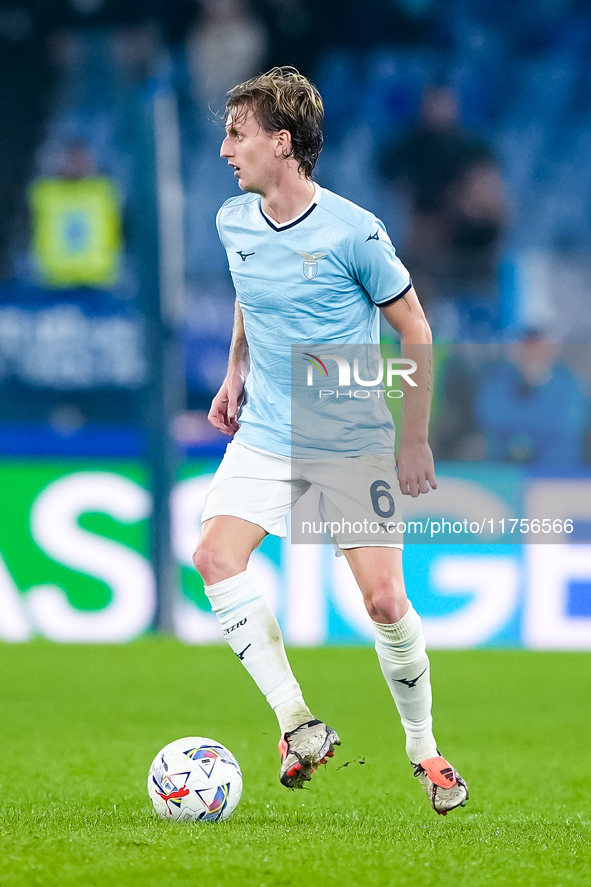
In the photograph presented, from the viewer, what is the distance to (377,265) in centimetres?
346

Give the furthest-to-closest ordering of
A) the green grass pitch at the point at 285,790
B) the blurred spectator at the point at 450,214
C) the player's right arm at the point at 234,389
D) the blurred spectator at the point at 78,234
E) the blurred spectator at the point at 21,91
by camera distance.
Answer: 1. the blurred spectator at the point at 21,91
2. the blurred spectator at the point at 78,234
3. the blurred spectator at the point at 450,214
4. the player's right arm at the point at 234,389
5. the green grass pitch at the point at 285,790

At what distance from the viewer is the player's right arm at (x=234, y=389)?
3.81 metres

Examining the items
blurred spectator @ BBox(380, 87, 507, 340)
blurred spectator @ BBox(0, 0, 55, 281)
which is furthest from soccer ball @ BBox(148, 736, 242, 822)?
blurred spectator @ BBox(0, 0, 55, 281)

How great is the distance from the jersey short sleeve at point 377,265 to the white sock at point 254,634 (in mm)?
879

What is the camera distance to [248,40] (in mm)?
10688

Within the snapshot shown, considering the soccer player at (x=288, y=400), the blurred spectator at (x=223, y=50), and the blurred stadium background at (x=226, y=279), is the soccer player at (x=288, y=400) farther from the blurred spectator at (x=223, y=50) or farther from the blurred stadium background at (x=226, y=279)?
the blurred spectator at (x=223, y=50)

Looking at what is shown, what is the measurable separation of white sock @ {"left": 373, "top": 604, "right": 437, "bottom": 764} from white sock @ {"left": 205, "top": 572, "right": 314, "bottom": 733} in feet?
0.91

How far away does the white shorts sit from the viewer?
11.6 feet

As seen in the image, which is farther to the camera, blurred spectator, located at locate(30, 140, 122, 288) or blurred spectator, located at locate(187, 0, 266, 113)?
blurred spectator, located at locate(187, 0, 266, 113)

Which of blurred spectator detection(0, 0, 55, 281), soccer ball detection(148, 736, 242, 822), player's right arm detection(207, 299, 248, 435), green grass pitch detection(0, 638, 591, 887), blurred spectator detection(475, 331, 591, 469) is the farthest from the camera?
blurred spectator detection(0, 0, 55, 281)

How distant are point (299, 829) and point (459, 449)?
5.01 meters

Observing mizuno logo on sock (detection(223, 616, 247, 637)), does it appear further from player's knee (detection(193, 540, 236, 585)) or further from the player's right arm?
the player's right arm

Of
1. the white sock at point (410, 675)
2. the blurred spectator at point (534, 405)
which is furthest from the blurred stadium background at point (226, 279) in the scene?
the white sock at point (410, 675)

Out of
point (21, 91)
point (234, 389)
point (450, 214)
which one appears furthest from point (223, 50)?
point (234, 389)
